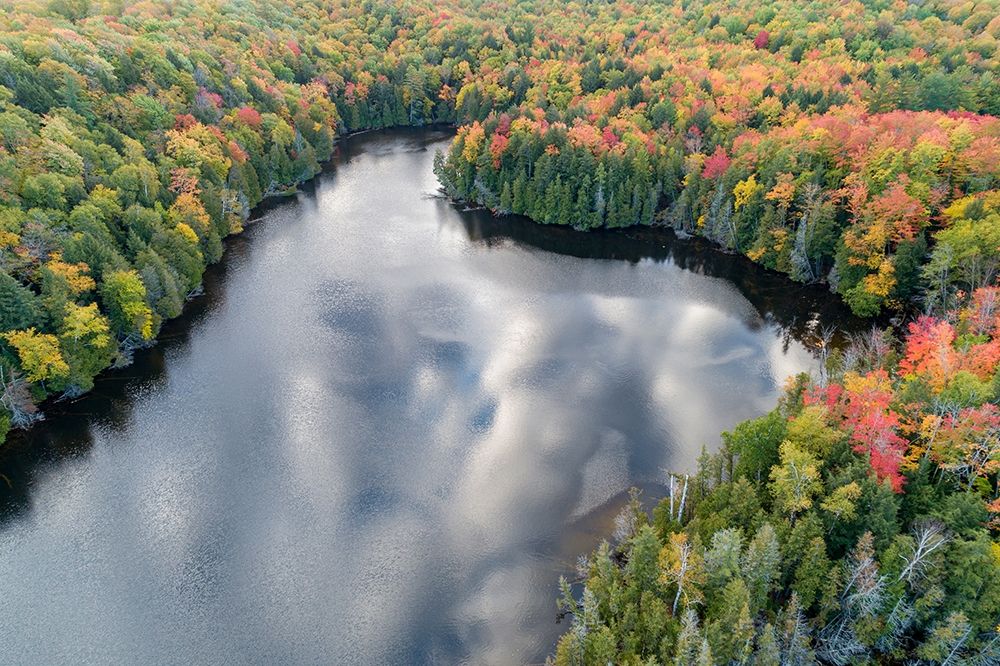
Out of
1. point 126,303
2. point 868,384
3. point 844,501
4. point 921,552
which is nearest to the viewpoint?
point 921,552

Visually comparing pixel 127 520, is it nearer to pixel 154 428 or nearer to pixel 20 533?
pixel 20 533

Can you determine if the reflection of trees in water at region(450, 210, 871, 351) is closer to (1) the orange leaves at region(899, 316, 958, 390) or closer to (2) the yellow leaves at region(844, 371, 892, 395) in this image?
(1) the orange leaves at region(899, 316, 958, 390)

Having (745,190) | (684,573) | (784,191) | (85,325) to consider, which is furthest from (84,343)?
(784,191)

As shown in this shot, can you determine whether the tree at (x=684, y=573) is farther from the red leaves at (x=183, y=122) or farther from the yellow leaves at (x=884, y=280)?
the red leaves at (x=183, y=122)

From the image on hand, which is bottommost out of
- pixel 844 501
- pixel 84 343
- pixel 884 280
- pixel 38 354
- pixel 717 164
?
pixel 884 280

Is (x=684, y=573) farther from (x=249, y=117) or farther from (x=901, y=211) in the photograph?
(x=249, y=117)
